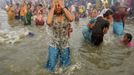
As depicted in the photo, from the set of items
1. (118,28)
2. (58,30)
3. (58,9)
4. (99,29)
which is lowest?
(118,28)

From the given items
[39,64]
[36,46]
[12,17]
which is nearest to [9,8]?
[12,17]

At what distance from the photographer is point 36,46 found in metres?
9.84

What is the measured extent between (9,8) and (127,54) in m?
10.8

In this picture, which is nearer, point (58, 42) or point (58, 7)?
point (58, 7)

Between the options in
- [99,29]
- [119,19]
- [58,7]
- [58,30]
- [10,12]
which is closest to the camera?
[58,7]

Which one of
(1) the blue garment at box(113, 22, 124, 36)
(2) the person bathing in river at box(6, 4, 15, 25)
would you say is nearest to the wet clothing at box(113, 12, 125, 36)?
(1) the blue garment at box(113, 22, 124, 36)

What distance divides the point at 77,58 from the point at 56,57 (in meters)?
1.74

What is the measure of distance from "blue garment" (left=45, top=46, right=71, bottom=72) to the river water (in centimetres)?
19

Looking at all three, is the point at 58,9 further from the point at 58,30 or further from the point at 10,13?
the point at 10,13

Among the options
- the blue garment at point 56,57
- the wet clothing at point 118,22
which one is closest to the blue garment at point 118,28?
the wet clothing at point 118,22

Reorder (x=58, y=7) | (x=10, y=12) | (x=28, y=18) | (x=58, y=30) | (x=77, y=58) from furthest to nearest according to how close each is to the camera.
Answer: (x=10, y=12)
(x=28, y=18)
(x=77, y=58)
(x=58, y=30)
(x=58, y=7)

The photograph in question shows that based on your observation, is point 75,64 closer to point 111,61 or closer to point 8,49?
point 111,61

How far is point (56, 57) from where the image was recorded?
661cm

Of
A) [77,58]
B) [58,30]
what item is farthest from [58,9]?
[77,58]
